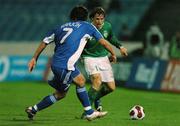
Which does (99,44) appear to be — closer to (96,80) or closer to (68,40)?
(96,80)

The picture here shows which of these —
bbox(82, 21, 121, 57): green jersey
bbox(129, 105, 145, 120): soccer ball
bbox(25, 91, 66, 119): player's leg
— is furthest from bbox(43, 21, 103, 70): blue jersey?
bbox(82, 21, 121, 57): green jersey

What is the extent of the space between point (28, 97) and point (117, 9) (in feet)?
42.8

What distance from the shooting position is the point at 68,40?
40.9 ft

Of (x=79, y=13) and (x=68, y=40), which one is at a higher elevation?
(x=79, y=13)

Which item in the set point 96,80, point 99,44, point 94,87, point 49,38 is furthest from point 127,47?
point 49,38

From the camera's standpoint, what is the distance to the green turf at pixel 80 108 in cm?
1257

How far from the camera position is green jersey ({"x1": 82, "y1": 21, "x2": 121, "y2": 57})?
1465 centimetres

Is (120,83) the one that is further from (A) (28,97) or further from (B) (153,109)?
(B) (153,109)

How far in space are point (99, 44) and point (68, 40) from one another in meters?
2.36

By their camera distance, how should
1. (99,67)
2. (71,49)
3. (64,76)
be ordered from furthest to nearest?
(99,67), (71,49), (64,76)

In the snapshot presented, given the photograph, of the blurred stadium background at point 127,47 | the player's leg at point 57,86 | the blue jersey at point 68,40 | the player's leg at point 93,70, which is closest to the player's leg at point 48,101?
the player's leg at point 57,86

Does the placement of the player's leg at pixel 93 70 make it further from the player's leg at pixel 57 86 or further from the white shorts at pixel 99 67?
the player's leg at pixel 57 86

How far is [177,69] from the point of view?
22750 millimetres

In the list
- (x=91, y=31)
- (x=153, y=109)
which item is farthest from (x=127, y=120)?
(x=153, y=109)
